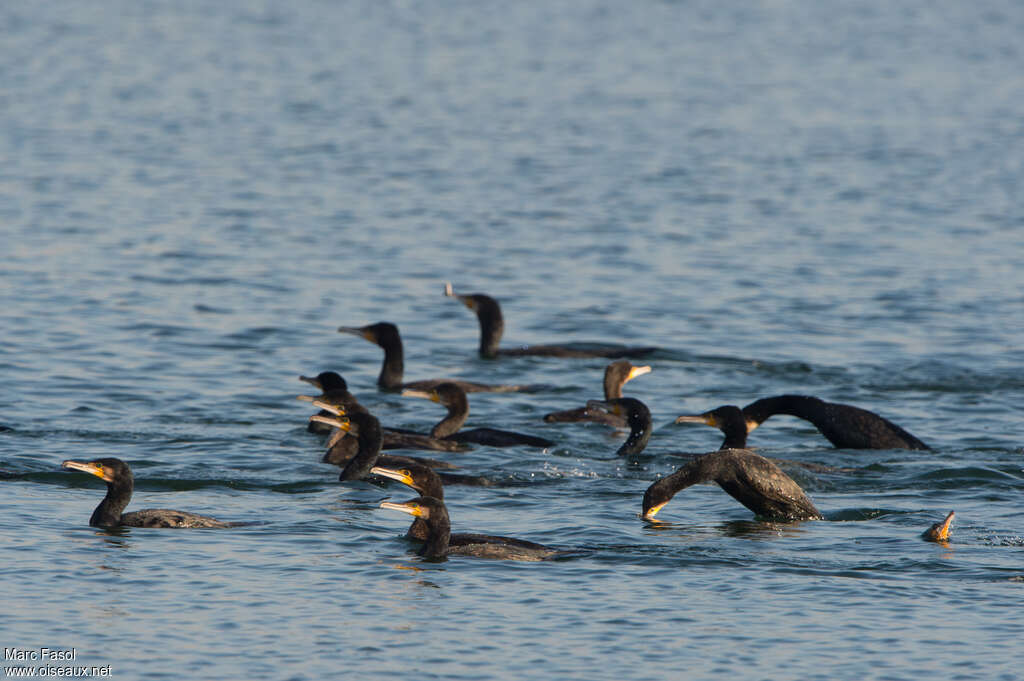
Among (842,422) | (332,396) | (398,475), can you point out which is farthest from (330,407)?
(842,422)

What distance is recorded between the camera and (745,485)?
42.0 ft

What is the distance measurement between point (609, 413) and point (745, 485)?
338 centimetres

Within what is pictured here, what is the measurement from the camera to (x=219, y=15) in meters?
58.6

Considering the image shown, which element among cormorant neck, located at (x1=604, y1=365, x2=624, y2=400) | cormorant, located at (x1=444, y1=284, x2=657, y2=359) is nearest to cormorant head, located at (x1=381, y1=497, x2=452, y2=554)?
cormorant neck, located at (x1=604, y1=365, x2=624, y2=400)

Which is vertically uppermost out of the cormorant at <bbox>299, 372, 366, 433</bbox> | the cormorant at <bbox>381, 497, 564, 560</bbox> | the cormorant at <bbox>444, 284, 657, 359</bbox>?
the cormorant at <bbox>444, 284, 657, 359</bbox>

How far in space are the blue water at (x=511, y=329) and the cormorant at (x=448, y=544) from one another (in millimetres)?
117

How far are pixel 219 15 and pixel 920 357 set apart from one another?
4274 cm

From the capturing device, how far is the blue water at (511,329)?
1025 cm

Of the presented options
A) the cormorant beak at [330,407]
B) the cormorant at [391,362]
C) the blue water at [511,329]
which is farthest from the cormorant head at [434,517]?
the cormorant at [391,362]

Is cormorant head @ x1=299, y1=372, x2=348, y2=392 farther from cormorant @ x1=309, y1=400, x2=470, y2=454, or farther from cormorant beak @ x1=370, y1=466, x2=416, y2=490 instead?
cormorant beak @ x1=370, y1=466, x2=416, y2=490

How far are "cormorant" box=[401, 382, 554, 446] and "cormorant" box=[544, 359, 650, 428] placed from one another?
0.80m

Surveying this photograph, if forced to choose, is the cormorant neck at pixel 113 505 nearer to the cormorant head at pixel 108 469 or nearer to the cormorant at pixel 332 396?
the cormorant head at pixel 108 469

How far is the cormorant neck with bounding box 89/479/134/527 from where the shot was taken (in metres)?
12.0

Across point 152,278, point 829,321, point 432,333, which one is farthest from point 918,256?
point 152,278
